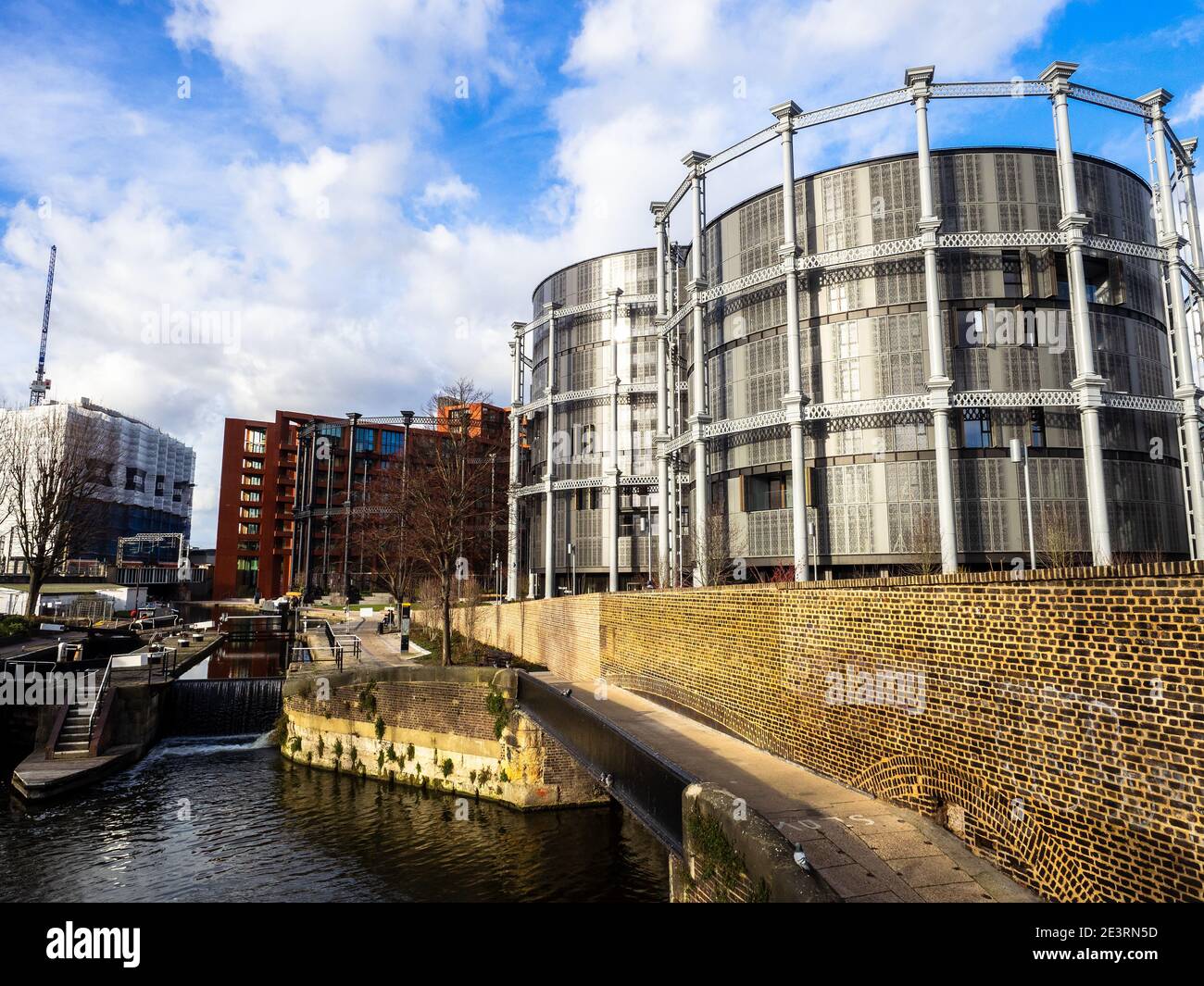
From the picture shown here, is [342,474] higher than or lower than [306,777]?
higher

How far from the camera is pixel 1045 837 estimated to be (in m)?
6.08

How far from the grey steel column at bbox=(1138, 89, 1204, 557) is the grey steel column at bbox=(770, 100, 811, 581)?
14793 mm

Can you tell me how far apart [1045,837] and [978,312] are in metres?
27.9

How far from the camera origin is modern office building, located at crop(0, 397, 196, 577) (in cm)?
11031

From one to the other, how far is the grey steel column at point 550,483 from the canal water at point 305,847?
25.0 m

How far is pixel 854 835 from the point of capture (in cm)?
736

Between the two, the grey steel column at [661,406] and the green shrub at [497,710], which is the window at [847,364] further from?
the green shrub at [497,710]

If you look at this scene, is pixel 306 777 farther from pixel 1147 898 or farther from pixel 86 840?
pixel 1147 898

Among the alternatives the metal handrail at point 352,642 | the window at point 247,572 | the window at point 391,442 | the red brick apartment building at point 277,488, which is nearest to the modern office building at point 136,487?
the red brick apartment building at point 277,488

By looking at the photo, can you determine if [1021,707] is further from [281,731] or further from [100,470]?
[100,470]

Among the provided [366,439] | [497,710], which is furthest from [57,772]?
[366,439]
